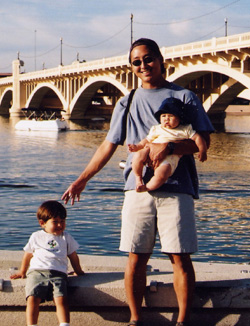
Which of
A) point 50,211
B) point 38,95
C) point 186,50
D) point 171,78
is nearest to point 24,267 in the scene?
point 50,211

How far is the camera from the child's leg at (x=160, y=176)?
3841mm

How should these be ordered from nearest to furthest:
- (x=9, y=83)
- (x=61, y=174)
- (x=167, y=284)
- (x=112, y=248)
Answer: (x=167, y=284) → (x=112, y=248) → (x=61, y=174) → (x=9, y=83)

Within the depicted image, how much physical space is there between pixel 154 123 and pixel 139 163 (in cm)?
29

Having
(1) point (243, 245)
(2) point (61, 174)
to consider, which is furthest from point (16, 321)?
(2) point (61, 174)

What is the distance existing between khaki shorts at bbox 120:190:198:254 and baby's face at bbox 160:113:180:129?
39 centimetres

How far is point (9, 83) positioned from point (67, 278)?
84.3 m

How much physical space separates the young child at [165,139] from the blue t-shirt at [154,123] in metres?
0.06

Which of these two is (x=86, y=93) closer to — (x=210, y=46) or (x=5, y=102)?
(x=210, y=46)

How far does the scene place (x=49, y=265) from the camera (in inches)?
163

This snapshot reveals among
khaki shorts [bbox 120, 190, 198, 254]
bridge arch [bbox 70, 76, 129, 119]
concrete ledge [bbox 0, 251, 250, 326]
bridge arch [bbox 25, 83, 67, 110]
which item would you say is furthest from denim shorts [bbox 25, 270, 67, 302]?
bridge arch [bbox 25, 83, 67, 110]

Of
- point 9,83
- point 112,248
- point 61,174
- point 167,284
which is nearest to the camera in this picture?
point 167,284

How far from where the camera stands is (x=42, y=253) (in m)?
4.20

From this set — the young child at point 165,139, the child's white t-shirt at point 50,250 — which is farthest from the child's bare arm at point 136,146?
the child's white t-shirt at point 50,250

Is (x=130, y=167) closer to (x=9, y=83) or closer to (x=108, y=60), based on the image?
(x=108, y=60)
